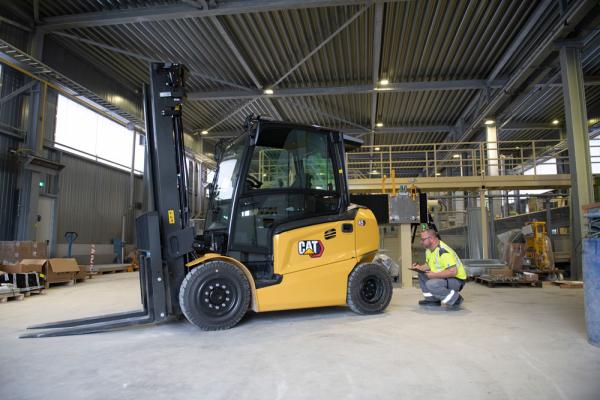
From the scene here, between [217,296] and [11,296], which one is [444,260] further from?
[11,296]

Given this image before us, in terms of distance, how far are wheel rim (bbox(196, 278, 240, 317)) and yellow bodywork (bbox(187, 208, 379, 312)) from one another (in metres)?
0.26

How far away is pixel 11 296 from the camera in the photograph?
24.8ft

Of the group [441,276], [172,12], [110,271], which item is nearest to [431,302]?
[441,276]

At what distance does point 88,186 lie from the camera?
14727 mm

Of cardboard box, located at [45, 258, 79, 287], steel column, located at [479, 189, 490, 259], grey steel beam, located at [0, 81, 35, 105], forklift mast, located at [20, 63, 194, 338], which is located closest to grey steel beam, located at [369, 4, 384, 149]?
steel column, located at [479, 189, 490, 259]

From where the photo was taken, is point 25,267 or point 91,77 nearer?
point 25,267

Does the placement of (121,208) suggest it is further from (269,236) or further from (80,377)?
(80,377)

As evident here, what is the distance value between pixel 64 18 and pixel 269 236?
10.2 meters

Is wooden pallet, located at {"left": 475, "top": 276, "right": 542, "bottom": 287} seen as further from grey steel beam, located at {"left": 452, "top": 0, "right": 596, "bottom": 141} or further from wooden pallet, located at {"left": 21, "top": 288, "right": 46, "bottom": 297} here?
wooden pallet, located at {"left": 21, "top": 288, "right": 46, "bottom": 297}

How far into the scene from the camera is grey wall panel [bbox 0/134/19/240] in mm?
10875

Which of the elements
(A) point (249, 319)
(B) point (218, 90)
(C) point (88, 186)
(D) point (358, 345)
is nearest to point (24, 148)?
(C) point (88, 186)

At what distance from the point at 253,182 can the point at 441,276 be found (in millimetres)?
3557

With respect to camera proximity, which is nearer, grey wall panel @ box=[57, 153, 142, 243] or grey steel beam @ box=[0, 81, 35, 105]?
grey steel beam @ box=[0, 81, 35, 105]

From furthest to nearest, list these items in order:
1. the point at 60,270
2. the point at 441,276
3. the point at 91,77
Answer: the point at 91,77 → the point at 60,270 → the point at 441,276
